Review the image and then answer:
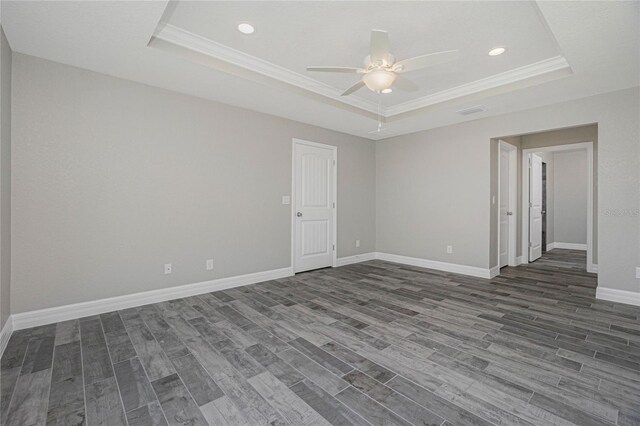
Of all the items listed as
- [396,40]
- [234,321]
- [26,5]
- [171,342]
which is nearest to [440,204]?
[396,40]

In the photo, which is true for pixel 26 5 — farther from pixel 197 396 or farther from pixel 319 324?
Result: pixel 319 324

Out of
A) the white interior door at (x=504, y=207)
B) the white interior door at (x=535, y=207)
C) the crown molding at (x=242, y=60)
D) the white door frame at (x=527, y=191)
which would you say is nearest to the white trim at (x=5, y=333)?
the crown molding at (x=242, y=60)

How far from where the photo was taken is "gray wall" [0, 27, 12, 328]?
2359 millimetres

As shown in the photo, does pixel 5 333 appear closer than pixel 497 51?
Yes

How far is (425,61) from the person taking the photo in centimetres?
244

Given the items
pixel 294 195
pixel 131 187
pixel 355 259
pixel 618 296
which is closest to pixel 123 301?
pixel 131 187

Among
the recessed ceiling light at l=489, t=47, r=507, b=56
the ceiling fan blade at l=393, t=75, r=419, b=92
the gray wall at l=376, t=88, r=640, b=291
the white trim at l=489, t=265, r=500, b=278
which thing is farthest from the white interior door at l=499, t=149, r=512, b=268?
the ceiling fan blade at l=393, t=75, r=419, b=92

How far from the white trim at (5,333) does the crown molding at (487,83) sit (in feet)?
17.1

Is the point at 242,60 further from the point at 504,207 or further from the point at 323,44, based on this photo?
the point at 504,207

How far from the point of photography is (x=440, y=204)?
5262 millimetres

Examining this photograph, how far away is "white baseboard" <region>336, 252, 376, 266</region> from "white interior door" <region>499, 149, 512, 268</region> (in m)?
2.39

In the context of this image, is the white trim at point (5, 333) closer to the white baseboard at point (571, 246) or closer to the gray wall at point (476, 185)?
the gray wall at point (476, 185)

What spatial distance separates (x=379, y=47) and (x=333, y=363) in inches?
97.5

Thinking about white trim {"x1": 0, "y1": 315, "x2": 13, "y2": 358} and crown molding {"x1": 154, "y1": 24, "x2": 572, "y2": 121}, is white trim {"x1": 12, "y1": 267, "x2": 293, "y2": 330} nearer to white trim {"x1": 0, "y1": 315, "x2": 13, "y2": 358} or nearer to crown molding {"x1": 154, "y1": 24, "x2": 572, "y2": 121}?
white trim {"x1": 0, "y1": 315, "x2": 13, "y2": 358}
